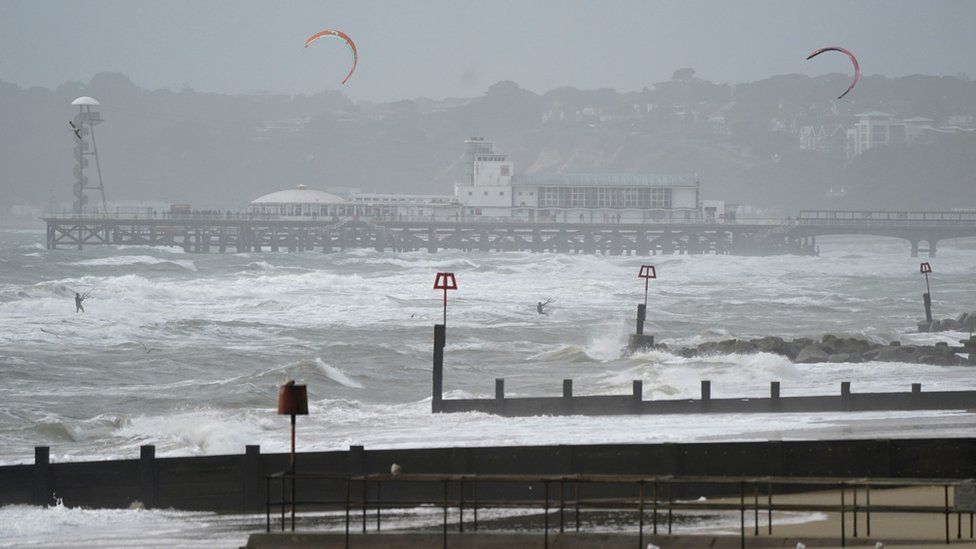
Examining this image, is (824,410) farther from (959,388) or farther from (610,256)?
(610,256)

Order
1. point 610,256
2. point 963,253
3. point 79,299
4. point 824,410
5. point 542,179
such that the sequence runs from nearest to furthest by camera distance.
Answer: point 824,410
point 79,299
point 610,256
point 542,179
point 963,253

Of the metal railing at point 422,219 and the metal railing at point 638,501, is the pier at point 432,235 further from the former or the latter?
the metal railing at point 638,501

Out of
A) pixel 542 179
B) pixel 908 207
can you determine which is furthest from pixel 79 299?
pixel 908 207

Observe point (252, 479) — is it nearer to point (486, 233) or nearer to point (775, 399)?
point (775, 399)

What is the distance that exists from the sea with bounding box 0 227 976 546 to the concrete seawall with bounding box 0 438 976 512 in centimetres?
25

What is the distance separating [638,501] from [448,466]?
1805mm

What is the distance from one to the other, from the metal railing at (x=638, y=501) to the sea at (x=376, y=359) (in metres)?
1.15

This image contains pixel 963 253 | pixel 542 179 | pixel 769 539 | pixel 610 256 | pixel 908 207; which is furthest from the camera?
pixel 908 207

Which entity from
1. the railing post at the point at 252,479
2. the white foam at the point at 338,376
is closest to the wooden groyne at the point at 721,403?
the white foam at the point at 338,376

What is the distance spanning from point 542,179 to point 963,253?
3879 centimetres

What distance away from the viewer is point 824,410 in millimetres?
18031

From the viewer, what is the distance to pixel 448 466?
38.9 feet

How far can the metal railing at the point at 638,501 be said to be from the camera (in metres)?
8.95

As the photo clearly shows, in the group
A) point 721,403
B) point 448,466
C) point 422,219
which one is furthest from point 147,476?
point 422,219
